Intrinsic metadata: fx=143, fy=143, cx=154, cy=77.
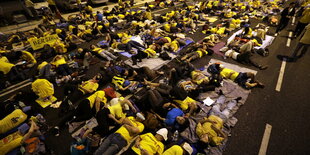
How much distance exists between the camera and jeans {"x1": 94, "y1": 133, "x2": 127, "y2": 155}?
3.79m

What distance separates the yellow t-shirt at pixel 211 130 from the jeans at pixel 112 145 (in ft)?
7.27

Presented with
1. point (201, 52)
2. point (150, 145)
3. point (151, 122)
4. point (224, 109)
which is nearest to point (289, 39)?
point (201, 52)

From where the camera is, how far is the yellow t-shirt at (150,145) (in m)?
3.78

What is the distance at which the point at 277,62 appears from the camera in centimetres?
750

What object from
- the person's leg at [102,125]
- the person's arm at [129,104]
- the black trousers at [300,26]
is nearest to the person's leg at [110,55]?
the person's arm at [129,104]

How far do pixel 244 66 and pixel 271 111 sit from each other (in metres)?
3.06

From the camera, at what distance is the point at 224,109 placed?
16.7ft

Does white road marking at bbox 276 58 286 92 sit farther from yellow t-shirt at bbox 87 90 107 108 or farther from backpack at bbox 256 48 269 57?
yellow t-shirt at bbox 87 90 107 108

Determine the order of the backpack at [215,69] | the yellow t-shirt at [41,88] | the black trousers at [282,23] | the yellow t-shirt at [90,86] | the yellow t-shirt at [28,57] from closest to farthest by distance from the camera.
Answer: the yellow t-shirt at [41,88] → the yellow t-shirt at [90,86] → the backpack at [215,69] → the yellow t-shirt at [28,57] → the black trousers at [282,23]

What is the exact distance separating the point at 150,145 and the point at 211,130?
1858 mm

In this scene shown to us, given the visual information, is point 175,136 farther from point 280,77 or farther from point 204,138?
point 280,77

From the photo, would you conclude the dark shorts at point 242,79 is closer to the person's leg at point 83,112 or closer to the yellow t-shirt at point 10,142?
the person's leg at point 83,112

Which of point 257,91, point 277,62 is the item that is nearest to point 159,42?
point 257,91

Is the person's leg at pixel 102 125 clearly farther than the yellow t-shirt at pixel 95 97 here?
No
